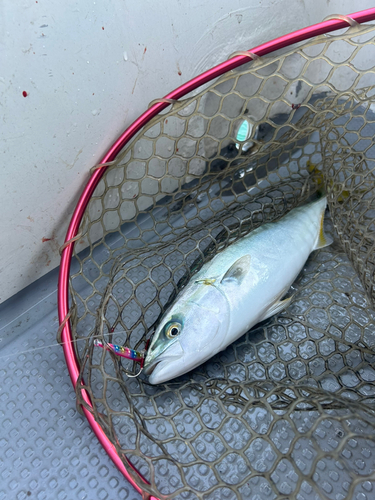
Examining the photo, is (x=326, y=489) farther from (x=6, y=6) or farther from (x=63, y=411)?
(x=6, y=6)

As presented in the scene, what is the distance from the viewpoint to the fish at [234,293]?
1066 millimetres

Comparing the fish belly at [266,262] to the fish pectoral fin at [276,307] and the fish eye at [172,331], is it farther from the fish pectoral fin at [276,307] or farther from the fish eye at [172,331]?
the fish eye at [172,331]

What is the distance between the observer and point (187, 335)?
1.08 metres

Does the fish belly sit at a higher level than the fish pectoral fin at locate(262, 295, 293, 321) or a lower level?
higher

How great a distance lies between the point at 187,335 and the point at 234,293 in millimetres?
231

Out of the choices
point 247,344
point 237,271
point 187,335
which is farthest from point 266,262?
point 187,335

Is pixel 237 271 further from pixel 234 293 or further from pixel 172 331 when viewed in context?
pixel 172 331

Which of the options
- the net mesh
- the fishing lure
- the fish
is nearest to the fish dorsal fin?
the fish

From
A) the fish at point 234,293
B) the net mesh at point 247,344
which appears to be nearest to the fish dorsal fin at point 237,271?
the fish at point 234,293

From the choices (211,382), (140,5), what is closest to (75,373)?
(211,382)

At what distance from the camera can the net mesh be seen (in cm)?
98

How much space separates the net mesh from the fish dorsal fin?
160 millimetres

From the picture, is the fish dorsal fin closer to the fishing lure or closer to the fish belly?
the fish belly

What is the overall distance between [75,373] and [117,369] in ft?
0.43
